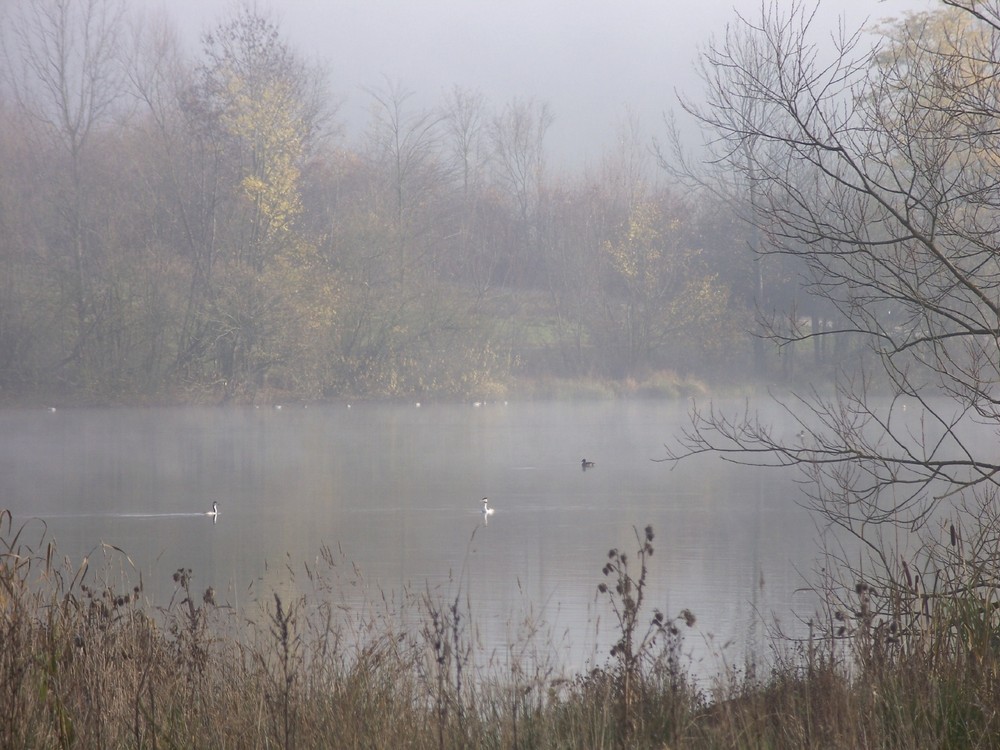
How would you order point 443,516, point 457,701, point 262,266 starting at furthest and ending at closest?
1. point 262,266
2. point 443,516
3. point 457,701

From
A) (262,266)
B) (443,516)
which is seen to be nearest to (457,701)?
(443,516)

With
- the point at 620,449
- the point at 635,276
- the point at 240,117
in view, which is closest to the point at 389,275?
the point at 240,117

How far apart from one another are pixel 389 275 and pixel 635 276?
9426 millimetres

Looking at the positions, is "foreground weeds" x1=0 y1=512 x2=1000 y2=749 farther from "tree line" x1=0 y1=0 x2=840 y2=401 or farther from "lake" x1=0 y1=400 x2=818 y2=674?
"tree line" x1=0 y1=0 x2=840 y2=401

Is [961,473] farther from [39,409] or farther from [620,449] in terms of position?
[39,409]

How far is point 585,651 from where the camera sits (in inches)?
256

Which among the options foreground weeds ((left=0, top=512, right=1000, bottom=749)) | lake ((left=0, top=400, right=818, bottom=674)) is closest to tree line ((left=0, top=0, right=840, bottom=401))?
lake ((left=0, top=400, right=818, bottom=674))

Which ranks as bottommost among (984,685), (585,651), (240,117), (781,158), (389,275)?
(585,651)

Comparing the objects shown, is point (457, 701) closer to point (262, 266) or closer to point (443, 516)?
point (443, 516)

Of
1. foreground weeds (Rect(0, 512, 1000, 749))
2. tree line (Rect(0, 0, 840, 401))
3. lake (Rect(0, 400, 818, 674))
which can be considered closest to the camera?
foreground weeds (Rect(0, 512, 1000, 749))

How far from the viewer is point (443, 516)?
1341 centimetres

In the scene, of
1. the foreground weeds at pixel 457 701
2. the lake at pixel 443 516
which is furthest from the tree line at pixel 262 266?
the foreground weeds at pixel 457 701

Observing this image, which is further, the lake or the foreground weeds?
the lake

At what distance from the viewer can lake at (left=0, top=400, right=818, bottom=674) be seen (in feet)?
27.3
